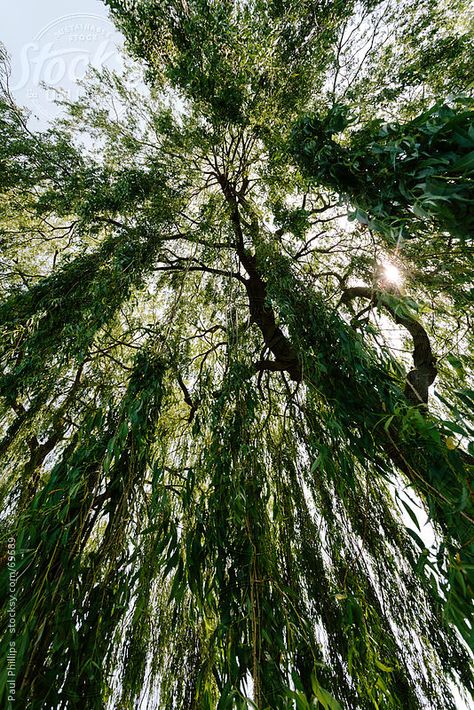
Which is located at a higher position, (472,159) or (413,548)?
(472,159)

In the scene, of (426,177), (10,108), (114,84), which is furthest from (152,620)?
(114,84)

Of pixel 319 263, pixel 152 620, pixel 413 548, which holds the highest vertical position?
pixel 319 263

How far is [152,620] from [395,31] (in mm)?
4059

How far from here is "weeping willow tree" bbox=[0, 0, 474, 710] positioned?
81 centimetres

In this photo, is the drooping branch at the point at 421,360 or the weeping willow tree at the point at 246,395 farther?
the drooping branch at the point at 421,360

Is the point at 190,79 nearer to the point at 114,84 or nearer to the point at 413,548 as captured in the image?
the point at 114,84

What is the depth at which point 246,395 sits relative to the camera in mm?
1301

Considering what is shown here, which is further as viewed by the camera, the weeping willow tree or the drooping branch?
the drooping branch

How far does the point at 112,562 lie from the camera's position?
0.90m

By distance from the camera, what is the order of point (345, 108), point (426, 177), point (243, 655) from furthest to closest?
point (345, 108) < point (426, 177) < point (243, 655)

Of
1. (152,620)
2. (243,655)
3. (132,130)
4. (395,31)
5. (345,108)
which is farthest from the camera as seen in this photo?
(132,130)

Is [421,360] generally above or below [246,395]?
above

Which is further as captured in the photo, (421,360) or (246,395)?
(421,360)

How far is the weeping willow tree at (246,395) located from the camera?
812 millimetres
